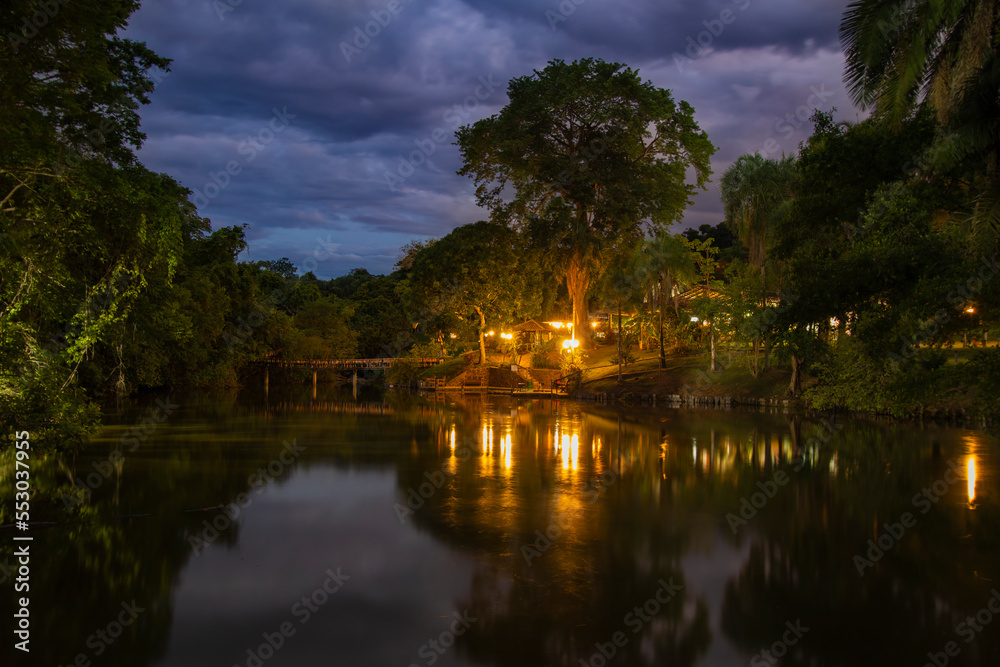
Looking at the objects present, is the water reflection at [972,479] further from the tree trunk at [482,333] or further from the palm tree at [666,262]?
the tree trunk at [482,333]

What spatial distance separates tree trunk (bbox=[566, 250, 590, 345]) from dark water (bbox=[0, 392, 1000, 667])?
26338mm

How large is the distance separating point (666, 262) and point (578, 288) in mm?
9212

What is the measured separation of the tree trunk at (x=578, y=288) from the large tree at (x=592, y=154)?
3.4 inches

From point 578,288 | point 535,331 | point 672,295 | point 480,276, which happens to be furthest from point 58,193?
point 672,295

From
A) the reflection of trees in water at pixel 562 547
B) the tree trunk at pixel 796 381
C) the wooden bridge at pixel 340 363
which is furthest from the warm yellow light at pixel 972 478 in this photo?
the wooden bridge at pixel 340 363

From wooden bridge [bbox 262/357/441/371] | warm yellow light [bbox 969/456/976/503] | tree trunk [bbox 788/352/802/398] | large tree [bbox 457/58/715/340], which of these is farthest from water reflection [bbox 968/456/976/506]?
wooden bridge [bbox 262/357/441/371]

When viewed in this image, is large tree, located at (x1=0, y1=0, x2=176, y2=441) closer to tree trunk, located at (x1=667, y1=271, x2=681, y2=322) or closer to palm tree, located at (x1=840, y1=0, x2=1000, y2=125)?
palm tree, located at (x1=840, y1=0, x2=1000, y2=125)

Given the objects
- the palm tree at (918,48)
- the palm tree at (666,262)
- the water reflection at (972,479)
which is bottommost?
the water reflection at (972,479)

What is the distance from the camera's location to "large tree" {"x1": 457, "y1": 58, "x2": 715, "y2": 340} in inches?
1676

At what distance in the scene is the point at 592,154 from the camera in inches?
1737

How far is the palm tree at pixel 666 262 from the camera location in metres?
51.7

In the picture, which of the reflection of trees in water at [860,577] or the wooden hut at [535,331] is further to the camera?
the wooden hut at [535,331]

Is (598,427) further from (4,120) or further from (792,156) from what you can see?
(4,120)

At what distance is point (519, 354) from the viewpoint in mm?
52438
